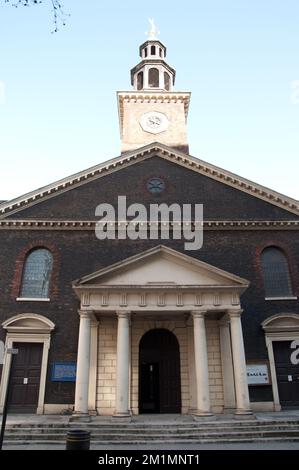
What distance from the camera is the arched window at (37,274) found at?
1869 centimetres

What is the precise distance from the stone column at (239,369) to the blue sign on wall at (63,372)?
7117mm

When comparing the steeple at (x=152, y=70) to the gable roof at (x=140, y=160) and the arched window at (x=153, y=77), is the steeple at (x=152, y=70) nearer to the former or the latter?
the arched window at (x=153, y=77)

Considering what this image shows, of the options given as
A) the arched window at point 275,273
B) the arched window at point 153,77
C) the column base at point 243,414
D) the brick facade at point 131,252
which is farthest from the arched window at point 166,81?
the column base at point 243,414

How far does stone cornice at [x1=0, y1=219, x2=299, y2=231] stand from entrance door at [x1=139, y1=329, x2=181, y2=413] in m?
6.01

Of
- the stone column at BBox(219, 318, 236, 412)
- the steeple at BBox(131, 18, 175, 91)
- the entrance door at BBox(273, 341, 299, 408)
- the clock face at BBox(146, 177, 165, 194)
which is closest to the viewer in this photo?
the stone column at BBox(219, 318, 236, 412)

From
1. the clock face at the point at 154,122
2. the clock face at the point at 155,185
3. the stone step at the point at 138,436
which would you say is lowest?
the stone step at the point at 138,436

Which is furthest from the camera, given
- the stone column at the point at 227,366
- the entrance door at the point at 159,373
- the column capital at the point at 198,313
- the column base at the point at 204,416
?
the entrance door at the point at 159,373

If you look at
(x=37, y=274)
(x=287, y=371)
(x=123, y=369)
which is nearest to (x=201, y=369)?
(x=123, y=369)

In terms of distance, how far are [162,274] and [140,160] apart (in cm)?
858

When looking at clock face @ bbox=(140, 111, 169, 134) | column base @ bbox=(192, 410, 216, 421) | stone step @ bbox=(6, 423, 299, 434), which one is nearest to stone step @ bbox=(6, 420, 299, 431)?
stone step @ bbox=(6, 423, 299, 434)

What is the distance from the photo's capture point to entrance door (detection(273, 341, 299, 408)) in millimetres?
17312

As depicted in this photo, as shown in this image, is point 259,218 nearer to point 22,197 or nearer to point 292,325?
point 292,325

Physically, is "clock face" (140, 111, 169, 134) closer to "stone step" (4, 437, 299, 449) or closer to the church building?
the church building

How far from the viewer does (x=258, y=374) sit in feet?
56.7
